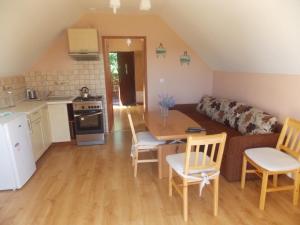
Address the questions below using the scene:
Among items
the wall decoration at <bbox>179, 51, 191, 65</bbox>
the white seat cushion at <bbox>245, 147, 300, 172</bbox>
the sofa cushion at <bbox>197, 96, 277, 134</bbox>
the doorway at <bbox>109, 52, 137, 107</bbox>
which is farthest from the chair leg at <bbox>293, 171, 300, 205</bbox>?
the doorway at <bbox>109, 52, 137, 107</bbox>

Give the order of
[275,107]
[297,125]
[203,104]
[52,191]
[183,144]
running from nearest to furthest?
[297,125] → [52,191] → [183,144] → [275,107] → [203,104]

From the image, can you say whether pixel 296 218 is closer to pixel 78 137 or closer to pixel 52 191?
pixel 52 191

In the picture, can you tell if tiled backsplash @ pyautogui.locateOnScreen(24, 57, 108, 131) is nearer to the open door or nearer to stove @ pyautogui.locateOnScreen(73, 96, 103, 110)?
stove @ pyautogui.locateOnScreen(73, 96, 103, 110)

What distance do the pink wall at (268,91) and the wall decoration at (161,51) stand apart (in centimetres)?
141

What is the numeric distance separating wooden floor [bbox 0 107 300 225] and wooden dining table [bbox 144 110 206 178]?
0.92 ft

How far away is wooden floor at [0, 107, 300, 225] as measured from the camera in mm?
2084

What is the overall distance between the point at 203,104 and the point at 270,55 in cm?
198

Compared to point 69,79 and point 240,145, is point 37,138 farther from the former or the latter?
point 240,145

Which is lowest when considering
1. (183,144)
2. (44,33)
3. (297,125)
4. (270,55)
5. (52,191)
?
(52,191)

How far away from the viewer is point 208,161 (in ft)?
6.88

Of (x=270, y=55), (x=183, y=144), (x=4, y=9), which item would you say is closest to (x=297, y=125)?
(x=270, y=55)

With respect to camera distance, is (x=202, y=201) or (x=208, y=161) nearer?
(x=208, y=161)

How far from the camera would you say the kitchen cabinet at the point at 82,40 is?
3.89 m

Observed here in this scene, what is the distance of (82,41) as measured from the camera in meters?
3.93
